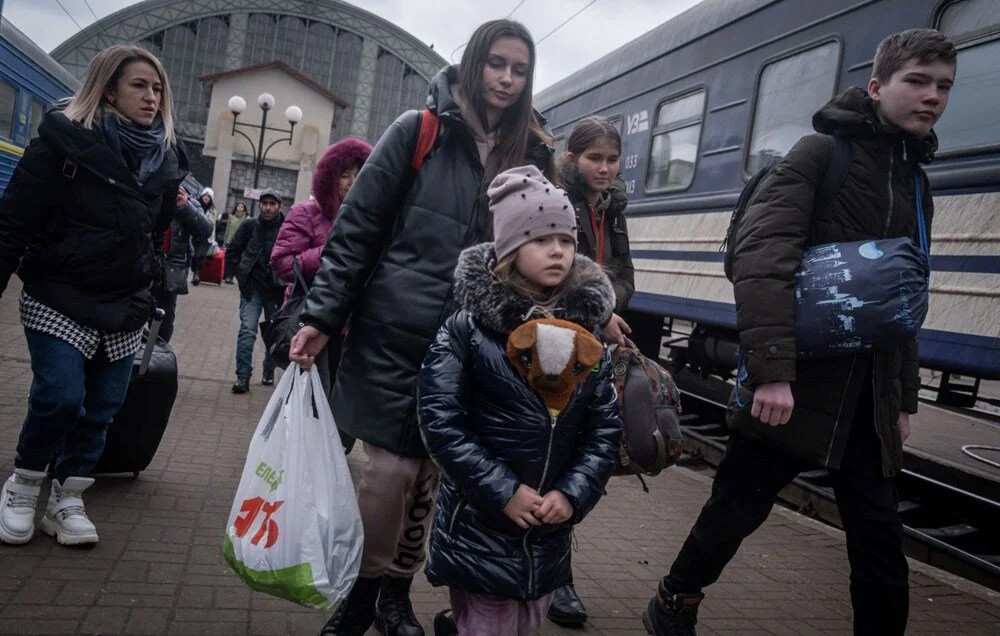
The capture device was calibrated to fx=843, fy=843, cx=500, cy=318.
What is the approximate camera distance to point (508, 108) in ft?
9.51

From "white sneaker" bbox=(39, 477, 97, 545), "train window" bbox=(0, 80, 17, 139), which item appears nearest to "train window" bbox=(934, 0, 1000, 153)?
"white sneaker" bbox=(39, 477, 97, 545)

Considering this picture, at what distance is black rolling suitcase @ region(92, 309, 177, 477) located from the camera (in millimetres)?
3922

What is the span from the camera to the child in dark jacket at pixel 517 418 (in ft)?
6.95

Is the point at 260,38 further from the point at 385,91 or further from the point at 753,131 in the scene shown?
the point at 753,131

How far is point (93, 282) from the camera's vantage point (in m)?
3.19

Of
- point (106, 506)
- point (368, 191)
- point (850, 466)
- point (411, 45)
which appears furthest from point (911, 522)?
point (411, 45)

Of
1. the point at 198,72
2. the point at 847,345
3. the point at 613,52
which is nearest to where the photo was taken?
the point at 847,345

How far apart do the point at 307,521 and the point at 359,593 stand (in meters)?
0.40

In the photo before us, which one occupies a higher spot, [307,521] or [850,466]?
[850,466]

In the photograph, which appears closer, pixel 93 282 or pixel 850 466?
pixel 850 466

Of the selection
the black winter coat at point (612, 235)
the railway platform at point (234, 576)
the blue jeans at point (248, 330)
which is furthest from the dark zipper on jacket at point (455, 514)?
the blue jeans at point (248, 330)

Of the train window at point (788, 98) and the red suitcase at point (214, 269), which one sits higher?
the train window at point (788, 98)

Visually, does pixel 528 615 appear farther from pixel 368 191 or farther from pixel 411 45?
pixel 411 45

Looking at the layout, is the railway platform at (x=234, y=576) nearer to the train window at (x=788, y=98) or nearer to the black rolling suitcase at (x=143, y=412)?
the black rolling suitcase at (x=143, y=412)
